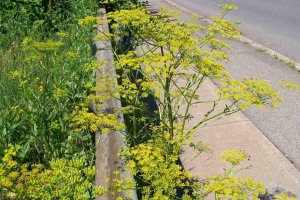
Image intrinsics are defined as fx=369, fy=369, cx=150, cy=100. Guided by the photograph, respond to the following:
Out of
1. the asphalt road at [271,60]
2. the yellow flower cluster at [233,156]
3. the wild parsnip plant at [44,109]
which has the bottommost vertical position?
the asphalt road at [271,60]

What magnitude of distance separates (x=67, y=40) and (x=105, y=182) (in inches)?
163

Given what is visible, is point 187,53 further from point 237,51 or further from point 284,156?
point 237,51

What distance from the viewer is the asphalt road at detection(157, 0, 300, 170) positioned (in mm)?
4513

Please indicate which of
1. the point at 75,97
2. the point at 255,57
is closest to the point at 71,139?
the point at 75,97

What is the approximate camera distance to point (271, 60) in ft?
23.4

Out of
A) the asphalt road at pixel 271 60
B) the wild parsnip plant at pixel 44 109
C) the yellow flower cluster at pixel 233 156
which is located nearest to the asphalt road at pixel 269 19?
the asphalt road at pixel 271 60

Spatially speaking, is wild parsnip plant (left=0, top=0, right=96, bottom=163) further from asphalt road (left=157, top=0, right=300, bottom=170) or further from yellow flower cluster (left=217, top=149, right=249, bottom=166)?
asphalt road (left=157, top=0, right=300, bottom=170)

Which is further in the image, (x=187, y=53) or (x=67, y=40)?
(x=67, y=40)

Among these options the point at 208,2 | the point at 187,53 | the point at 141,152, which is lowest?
the point at 208,2

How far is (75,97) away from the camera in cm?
425

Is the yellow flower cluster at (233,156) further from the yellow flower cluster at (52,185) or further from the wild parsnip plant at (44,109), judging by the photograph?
the wild parsnip plant at (44,109)

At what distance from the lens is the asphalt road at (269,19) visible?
8.19 meters

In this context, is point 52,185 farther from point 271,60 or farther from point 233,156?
point 271,60

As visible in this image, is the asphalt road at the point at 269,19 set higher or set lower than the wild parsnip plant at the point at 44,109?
lower
